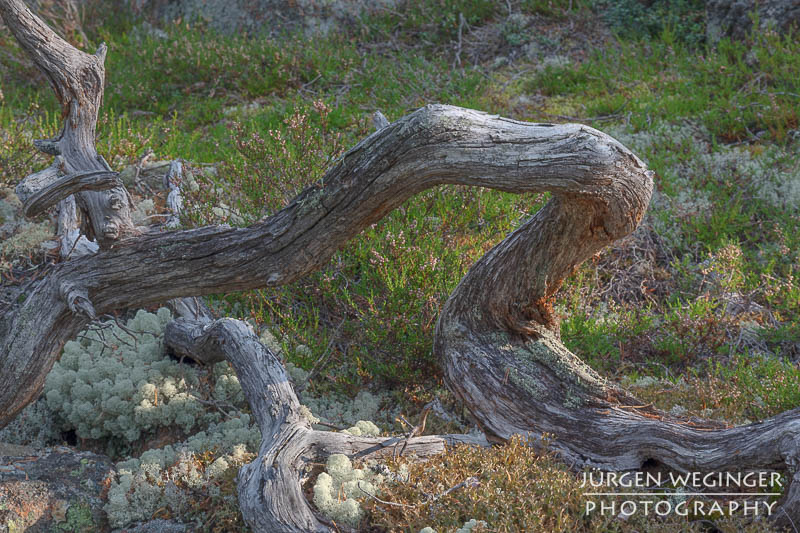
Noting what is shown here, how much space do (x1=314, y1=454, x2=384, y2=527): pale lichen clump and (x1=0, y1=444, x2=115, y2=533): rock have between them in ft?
4.63

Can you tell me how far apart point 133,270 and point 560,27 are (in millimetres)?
8119

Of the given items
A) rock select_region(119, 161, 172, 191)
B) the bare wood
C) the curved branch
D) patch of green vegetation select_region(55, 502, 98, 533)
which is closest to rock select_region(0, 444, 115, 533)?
patch of green vegetation select_region(55, 502, 98, 533)

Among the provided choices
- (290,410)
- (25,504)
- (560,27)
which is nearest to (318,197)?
(290,410)

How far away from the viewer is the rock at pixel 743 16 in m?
8.35

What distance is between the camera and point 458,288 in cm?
427

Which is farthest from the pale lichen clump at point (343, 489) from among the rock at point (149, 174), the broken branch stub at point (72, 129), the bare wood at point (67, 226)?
the rock at point (149, 174)

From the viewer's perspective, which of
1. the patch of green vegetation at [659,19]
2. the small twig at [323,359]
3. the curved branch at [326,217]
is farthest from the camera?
the patch of green vegetation at [659,19]

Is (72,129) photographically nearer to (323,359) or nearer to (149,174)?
(323,359)

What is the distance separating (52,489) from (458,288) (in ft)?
9.13

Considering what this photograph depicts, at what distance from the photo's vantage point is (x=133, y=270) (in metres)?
4.14

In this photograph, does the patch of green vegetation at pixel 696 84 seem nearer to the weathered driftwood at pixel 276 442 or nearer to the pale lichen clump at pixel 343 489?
the weathered driftwood at pixel 276 442

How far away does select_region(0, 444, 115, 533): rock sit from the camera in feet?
12.6

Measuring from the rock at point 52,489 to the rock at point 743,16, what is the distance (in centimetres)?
871

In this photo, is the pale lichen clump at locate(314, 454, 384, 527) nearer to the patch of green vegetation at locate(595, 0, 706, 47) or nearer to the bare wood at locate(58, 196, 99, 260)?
the bare wood at locate(58, 196, 99, 260)
